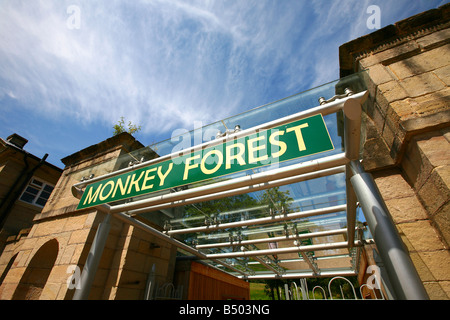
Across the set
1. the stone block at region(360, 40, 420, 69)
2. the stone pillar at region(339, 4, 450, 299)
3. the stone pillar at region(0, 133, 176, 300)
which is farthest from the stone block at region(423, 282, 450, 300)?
the stone pillar at region(0, 133, 176, 300)

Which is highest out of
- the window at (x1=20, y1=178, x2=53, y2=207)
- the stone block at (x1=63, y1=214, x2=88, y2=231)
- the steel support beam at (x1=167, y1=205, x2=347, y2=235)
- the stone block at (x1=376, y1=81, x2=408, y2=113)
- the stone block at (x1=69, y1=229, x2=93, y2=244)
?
the window at (x1=20, y1=178, x2=53, y2=207)

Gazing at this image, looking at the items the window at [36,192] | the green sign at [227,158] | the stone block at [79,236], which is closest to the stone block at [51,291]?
the stone block at [79,236]

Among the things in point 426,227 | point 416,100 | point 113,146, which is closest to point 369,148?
point 416,100

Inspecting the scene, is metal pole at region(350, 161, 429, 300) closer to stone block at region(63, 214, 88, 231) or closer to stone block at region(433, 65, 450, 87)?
stone block at region(433, 65, 450, 87)

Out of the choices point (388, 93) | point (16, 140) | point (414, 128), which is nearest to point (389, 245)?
point (414, 128)

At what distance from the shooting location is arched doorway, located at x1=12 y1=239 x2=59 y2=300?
179 inches

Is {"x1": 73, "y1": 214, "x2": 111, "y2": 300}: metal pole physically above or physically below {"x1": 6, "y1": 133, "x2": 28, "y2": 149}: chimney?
below

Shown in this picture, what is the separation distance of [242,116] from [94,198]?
278cm

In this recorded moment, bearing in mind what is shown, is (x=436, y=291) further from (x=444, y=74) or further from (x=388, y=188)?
(x=444, y=74)

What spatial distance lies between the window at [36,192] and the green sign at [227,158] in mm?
9743

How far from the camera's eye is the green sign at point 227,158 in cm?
197

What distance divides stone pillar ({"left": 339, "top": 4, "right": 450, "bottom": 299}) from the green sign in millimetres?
1365

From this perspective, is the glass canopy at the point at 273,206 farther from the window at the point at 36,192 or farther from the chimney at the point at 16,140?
the chimney at the point at 16,140
